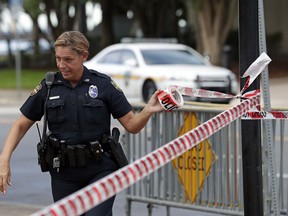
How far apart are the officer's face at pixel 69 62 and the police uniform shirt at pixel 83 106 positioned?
0.10m

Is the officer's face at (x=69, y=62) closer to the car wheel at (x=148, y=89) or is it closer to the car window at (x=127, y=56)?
the car wheel at (x=148, y=89)

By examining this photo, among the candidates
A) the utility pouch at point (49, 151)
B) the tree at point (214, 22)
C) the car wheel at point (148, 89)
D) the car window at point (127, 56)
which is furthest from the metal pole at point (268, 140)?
the tree at point (214, 22)

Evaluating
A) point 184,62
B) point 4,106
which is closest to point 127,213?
point 184,62

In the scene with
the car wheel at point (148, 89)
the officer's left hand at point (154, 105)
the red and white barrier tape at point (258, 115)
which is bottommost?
the red and white barrier tape at point (258, 115)

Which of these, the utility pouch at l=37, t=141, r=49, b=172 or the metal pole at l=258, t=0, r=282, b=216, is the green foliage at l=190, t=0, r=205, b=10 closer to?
the metal pole at l=258, t=0, r=282, b=216

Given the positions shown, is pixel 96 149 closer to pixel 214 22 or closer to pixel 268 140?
pixel 268 140

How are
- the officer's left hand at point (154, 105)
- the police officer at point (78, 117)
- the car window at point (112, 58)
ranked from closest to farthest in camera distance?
the officer's left hand at point (154, 105), the police officer at point (78, 117), the car window at point (112, 58)

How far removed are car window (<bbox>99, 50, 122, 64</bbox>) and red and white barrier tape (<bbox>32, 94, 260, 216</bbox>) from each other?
18.0 meters

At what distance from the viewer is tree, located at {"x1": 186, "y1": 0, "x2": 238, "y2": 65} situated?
3516 cm

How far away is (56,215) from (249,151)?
255 centimetres

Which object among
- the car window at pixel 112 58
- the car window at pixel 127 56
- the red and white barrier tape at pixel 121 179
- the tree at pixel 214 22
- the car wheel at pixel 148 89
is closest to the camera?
the red and white barrier tape at pixel 121 179

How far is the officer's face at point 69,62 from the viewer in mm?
5496

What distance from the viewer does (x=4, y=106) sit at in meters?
24.6

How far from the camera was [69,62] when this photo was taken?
5535 millimetres
